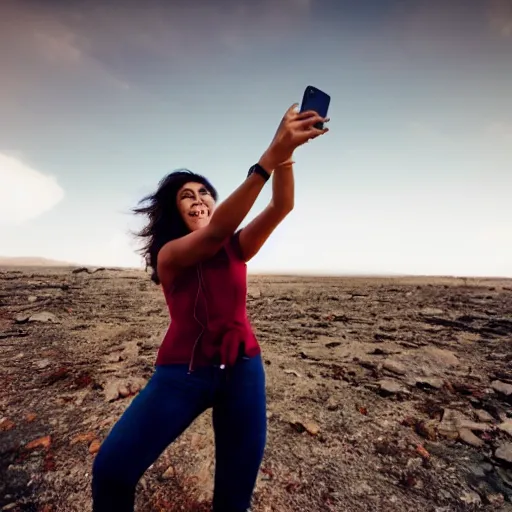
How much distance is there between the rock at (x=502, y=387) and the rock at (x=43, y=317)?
23.9ft

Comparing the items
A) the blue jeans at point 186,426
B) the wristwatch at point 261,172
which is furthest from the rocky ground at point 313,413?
the wristwatch at point 261,172

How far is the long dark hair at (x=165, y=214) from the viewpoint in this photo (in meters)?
1.64

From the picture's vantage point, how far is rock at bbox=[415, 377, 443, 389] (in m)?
3.78

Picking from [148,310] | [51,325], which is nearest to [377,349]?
[148,310]

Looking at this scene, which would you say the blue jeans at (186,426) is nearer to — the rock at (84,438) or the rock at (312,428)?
the rock at (312,428)

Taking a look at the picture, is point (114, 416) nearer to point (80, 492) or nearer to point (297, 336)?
point (80, 492)

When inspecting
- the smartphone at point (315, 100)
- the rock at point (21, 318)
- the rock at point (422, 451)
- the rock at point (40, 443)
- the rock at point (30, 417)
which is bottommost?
the rock at point (40, 443)

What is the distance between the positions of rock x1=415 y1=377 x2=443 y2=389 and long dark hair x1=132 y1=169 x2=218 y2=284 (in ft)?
11.9

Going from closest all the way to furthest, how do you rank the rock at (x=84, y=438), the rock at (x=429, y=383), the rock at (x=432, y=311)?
the rock at (x=84, y=438) < the rock at (x=429, y=383) < the rock at (x=432, y=311)

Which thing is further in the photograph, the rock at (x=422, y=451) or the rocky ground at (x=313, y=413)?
the rock at (x=422, y=451)

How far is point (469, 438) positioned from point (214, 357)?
116 inches

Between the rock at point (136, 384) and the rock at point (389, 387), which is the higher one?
the rock at point (389, 387)

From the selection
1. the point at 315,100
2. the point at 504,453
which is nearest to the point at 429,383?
the point at 504,453

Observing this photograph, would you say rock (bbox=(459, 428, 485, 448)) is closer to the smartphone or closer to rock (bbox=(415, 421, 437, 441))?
rock (bbox=(415, 421, 437, 441))
